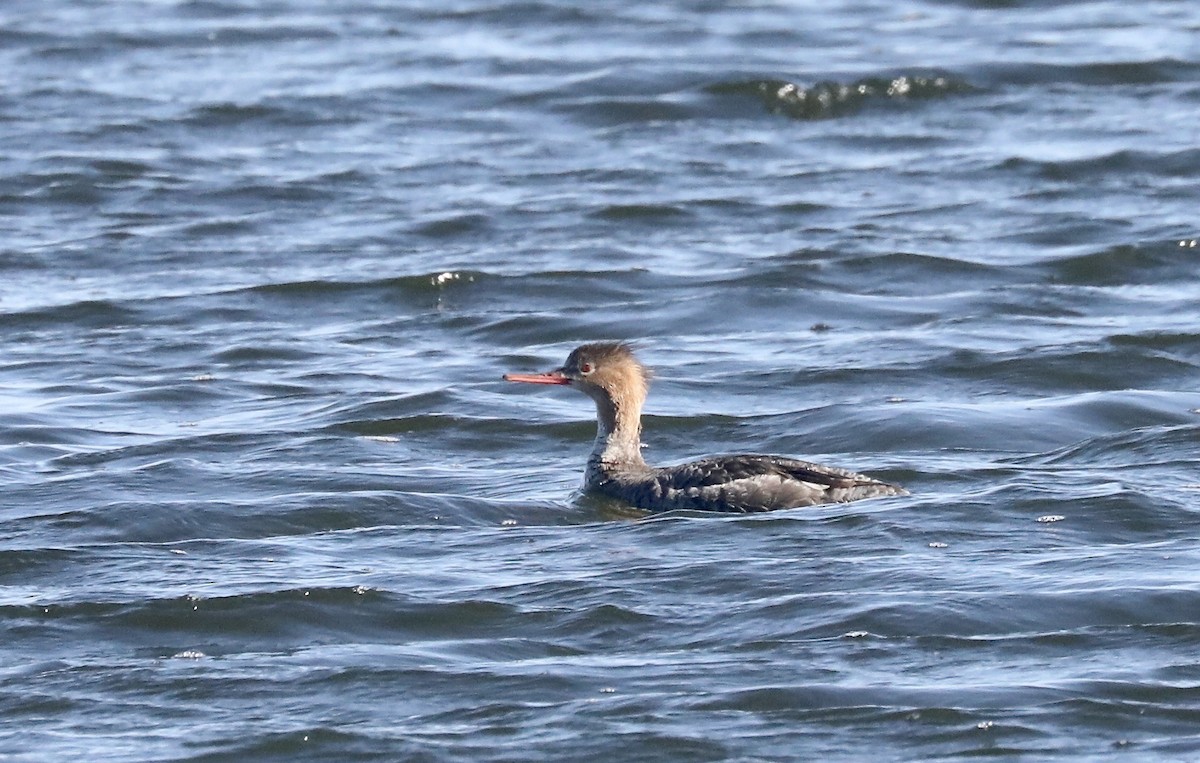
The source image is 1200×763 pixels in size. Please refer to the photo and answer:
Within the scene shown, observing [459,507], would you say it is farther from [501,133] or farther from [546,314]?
[501,133]

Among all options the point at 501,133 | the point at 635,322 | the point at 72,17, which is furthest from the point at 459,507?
the point at 72,17

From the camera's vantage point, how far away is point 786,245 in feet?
57.0

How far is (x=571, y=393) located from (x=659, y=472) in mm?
2722

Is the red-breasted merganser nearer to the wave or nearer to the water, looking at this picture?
the water

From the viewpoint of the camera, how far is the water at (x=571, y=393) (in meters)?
8.02

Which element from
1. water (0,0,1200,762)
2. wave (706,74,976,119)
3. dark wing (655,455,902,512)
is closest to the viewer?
water (0,0,1200,762)

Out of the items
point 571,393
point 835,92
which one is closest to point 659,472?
point 571,393

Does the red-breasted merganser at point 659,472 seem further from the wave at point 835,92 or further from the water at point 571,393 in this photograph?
the wave at point 835,92

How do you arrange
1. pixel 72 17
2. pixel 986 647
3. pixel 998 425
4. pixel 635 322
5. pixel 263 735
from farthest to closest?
1. pixel 72 17
2. pixel 635 322
3. pixel 998 425
4. pixel 986 647
5. pixel 263 735

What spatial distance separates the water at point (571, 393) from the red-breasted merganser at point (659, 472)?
0.40ft

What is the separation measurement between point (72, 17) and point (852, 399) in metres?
15.9

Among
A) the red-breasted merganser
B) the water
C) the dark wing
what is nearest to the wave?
the water

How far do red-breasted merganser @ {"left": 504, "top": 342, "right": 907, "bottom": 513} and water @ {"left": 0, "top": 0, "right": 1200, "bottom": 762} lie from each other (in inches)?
4.9

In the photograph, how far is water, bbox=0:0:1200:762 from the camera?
8.02 metres
